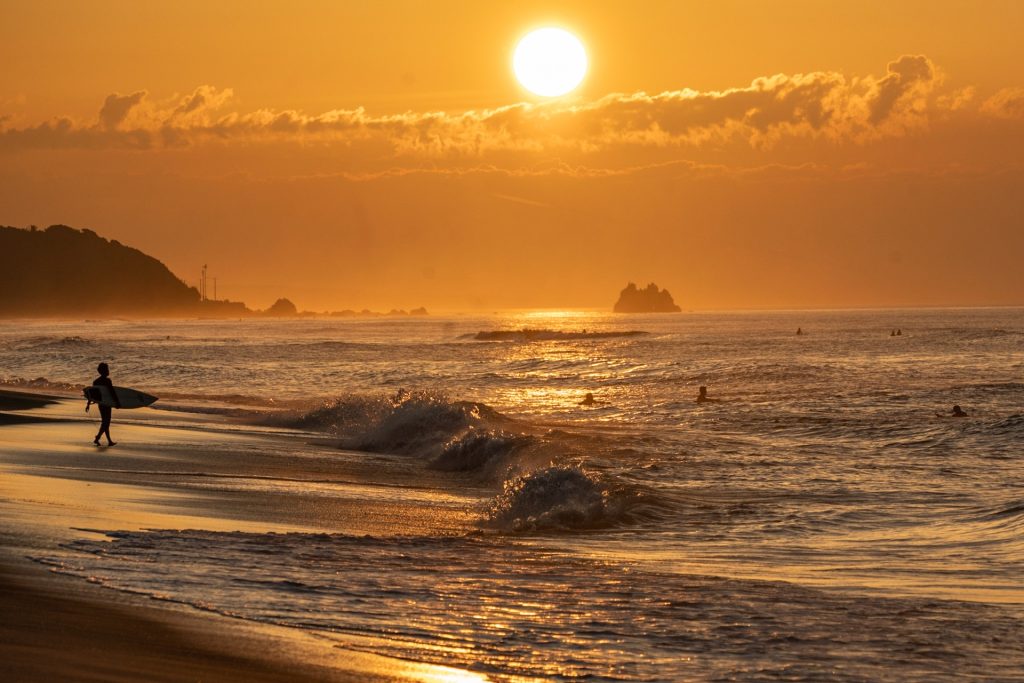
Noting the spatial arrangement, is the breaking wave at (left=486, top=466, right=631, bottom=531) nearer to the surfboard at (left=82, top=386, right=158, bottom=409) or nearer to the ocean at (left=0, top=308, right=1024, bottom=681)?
the ocean at (left=0, top=308, right=1024, bottom=681)

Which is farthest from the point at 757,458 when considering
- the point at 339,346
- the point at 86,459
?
the point at 339,346

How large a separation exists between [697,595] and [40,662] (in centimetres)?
602

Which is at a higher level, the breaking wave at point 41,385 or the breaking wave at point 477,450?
the breaking wave at point 41,385

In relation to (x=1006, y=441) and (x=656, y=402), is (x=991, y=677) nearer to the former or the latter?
(x=1006, y=441)

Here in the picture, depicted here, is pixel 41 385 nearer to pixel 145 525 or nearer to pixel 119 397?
pixel 119 397

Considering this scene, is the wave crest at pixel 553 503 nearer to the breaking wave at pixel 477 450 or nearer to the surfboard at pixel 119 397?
the breaking wave at pixel 477 450

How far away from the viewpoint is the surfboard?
77.9 feet

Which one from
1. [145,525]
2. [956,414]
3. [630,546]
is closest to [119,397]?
[145,525]

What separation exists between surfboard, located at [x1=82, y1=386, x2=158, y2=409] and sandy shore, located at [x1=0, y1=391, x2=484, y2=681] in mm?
724

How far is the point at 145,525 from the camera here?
13625 mm

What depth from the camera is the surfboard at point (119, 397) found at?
23750 mm

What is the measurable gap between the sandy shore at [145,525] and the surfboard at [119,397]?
724 millimetres

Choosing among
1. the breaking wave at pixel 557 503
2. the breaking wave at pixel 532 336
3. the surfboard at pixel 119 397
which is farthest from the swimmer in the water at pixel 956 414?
the breaking wave at pixel 532 336

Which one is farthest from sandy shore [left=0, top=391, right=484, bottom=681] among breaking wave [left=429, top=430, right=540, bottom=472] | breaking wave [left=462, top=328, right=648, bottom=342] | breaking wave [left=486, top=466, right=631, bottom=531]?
breaking wave [left=462, top=328, right=648, bottom=342]
